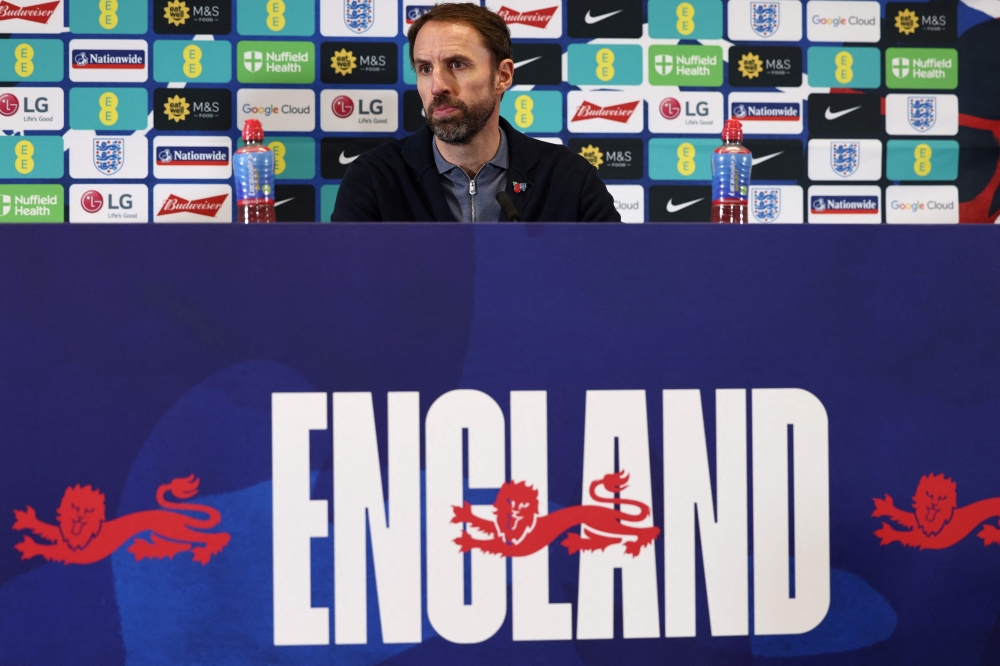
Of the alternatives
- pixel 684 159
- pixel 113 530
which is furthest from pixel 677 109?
pixel 113 530

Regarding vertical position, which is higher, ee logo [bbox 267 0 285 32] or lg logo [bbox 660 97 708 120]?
ee logo [bbox 267 0 285 32]

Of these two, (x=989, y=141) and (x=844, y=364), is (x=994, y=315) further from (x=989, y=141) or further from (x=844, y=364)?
(x=989, y=141)

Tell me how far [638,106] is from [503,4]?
1.48 ft

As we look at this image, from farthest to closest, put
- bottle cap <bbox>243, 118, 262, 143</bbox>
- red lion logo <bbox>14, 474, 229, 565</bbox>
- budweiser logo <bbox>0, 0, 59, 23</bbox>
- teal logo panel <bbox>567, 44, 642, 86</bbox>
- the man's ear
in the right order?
teal logo panel <bbox>567, 44, 642, 86</bbox> → budweiser logo <bbox>0, 0, 59, 23</bbox> → the man's ear → bottle cap <bbox>243, 118, 262, 143</bbox> → red lion logo <bbox>14, 474, 229, 565</bbox>

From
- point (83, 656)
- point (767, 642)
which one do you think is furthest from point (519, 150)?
point (83, 656)

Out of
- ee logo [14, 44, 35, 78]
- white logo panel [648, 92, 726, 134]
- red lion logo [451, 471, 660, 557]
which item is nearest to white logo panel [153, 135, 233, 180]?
ee logo [14, 44, 35, 78]

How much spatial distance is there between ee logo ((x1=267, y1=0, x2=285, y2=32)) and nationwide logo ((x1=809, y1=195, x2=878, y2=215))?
1.51 meters

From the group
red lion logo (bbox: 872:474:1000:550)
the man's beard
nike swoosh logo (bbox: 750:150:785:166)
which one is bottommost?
red lion logo (bbox: 872:474:1000:550)

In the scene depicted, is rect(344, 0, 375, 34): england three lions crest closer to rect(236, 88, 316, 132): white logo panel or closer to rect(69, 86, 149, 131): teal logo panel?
rect(236, 88, 316, 132): white logo panel

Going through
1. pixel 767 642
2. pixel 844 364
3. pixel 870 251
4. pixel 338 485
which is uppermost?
pixel 870 251

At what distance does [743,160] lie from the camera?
1.42 m

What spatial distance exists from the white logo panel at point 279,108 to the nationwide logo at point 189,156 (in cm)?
10

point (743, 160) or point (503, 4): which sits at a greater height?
point (503, 4)

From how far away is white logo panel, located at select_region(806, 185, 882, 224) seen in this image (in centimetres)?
232
